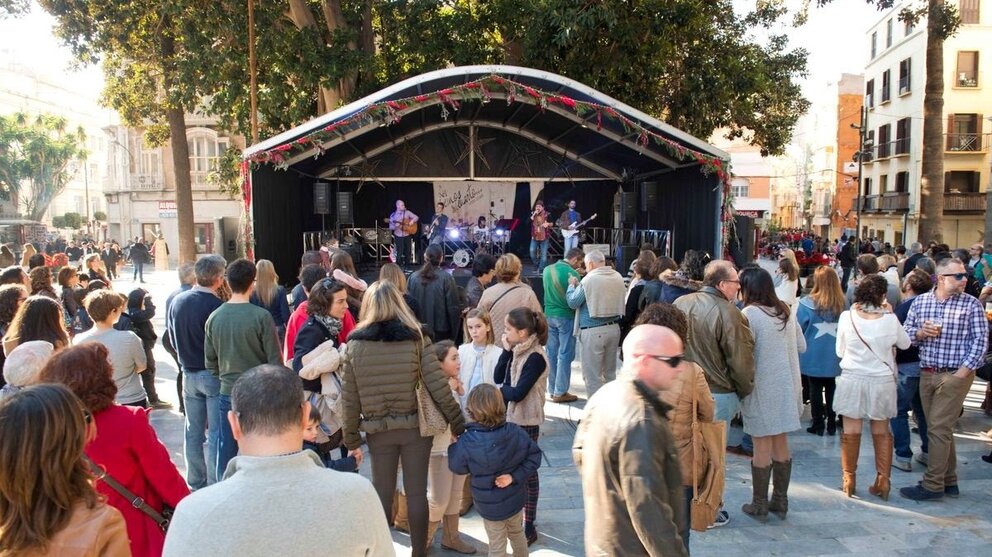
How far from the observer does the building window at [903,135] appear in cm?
3209

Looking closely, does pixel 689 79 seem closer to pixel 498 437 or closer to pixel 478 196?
pixel 478 196

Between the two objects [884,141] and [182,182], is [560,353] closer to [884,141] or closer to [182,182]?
[182,182]

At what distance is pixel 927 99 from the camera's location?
1431 cm

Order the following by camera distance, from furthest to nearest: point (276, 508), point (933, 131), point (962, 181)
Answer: point (962, 181)
point (933, 131)
point (276, 508)

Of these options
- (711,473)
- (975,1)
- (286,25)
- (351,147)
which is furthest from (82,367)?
(975,1)

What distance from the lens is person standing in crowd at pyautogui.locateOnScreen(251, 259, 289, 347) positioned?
5.67 m

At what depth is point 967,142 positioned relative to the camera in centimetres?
3005

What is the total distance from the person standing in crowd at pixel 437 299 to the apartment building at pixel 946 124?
92.9 ft

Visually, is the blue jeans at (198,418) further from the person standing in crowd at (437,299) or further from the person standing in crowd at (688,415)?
the person standing in crowd at (688,415)

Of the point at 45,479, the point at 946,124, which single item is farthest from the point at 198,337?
the point at 946,124

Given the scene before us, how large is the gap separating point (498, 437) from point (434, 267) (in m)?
2.97

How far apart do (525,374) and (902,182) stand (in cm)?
3473

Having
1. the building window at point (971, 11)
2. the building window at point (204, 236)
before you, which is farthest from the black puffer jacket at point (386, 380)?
the building window at point (971, 11)

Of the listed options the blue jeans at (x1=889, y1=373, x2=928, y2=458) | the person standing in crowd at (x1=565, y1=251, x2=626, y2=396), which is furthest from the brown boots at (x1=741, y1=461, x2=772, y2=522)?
the person standing in crowd at (x1=565, y1=251, x2=626, y2=396)
